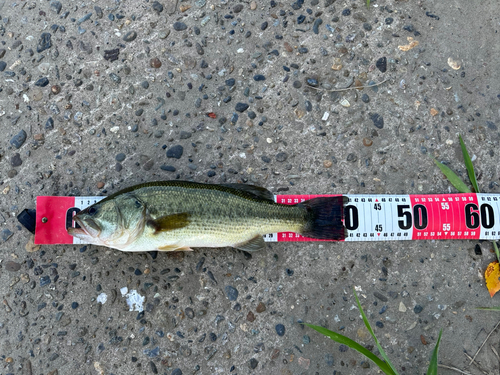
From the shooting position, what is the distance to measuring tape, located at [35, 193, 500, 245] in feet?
10.8

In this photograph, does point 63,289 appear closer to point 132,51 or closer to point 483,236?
point 132,51

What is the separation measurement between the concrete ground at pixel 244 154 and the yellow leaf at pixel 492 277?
68mm

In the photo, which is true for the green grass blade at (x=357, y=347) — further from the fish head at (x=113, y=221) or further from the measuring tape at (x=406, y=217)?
the fish head at (x=113, y=221)

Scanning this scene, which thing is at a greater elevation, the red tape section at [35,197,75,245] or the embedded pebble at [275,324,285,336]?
the red tape section at [35,197,75,245]

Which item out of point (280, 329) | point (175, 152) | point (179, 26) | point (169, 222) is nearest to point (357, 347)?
point (280, 329)

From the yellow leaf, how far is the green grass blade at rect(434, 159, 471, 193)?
78 centimetres

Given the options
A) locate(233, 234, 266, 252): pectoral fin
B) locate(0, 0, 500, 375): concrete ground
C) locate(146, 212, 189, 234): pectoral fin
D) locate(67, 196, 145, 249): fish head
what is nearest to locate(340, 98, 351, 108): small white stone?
locate(0, 0, 500, 375): concrete ground

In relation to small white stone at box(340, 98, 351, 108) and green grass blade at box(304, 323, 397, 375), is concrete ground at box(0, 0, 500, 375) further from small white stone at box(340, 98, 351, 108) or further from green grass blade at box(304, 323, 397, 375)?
green grass blade at box(304, 323, 397, 375)

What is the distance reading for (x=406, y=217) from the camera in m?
A: 3.31

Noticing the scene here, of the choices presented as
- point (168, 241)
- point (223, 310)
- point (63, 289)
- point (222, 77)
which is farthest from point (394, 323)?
point (63, 289)

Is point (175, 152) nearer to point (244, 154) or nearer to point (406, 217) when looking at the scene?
point (244, 154)

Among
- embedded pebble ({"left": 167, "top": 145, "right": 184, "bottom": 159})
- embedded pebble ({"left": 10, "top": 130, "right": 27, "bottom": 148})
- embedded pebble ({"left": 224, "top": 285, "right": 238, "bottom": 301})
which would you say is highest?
embedded pebble ({"left": 10, "top": 130, "right": 27, "bottom": 148})

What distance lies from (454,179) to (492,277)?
102 centimetres

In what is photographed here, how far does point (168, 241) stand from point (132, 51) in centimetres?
206
